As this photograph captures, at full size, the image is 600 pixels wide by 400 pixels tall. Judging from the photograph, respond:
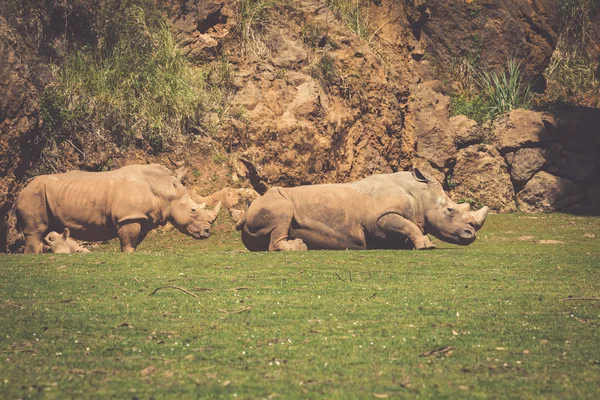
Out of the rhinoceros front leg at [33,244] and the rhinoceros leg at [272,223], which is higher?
the rhinoceros leg at [272,223]

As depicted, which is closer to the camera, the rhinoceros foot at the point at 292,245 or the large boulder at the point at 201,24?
the rhinoceros foot at the point at 292,245

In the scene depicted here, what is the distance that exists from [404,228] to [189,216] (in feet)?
10.8

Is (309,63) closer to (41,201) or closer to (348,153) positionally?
(348,153)

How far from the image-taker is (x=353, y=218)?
12273mm

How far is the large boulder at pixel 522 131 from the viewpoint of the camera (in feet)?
62.5

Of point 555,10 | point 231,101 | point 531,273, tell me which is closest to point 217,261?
point 531,273

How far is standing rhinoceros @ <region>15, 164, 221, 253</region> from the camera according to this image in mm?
12102

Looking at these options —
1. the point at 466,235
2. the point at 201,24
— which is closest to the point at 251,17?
the point at 201,24

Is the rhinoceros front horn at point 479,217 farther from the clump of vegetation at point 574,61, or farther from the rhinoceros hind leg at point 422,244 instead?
the clump of vegetation at point 574,61

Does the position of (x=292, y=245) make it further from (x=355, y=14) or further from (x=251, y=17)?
(x=355, y=14)

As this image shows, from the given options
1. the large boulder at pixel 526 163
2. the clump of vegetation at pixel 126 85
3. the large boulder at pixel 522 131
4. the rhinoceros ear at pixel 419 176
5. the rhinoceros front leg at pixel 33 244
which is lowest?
the rhinoceros front leg at pixel 33 244

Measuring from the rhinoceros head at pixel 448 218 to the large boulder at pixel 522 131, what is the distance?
7.03m

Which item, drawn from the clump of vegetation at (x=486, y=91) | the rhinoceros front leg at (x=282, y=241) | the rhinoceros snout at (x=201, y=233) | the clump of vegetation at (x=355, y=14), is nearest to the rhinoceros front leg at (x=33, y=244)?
the rhinoceros snout at (x=201, y=233)

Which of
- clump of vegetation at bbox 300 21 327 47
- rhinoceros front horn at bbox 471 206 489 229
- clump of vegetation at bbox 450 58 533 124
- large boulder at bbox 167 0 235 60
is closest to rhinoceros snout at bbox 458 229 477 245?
rhinoceros front horn at bbox 471 206 489 229
